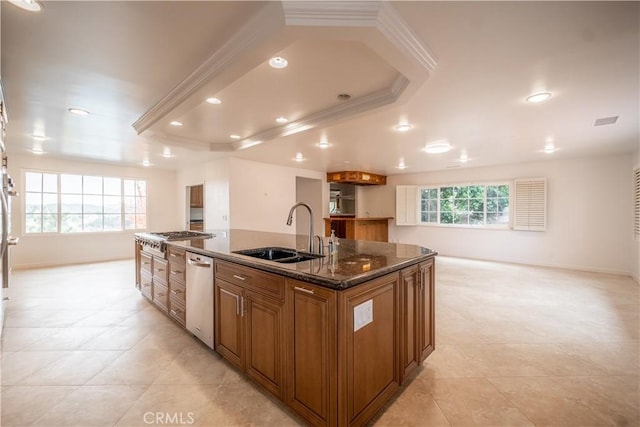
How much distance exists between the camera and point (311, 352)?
1490 millimetres

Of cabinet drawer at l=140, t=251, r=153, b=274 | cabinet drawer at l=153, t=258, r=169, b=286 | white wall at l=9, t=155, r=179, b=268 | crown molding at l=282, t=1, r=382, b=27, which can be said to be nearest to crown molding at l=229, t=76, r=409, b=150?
crown molding at l=282, t=1, r=382, b=27

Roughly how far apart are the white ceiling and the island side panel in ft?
4.76

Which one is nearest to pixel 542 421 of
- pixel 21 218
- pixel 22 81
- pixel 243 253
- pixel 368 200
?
pixel 243 253

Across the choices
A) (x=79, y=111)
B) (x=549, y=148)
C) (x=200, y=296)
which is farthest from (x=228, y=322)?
(x=549, y=148)

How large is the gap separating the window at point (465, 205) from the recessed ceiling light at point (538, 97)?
175 inches

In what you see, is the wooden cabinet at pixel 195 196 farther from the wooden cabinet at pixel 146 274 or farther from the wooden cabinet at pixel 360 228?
the wooden cabinet at pixel 146 274

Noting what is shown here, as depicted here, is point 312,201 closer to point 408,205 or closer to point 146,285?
point 408,205

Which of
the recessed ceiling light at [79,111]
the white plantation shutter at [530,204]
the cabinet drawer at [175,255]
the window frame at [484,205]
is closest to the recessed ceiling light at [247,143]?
the recessed ceiling light at [79,111]

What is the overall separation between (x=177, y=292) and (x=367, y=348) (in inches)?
83.3

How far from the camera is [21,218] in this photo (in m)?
5.56

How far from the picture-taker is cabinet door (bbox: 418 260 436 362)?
6.77 feet

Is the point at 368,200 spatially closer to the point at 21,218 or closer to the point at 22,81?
the point at 22,81

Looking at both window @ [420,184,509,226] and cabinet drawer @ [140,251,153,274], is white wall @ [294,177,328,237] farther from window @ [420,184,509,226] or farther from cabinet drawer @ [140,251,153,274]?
cabinet drawer @ [140,251,153,274]

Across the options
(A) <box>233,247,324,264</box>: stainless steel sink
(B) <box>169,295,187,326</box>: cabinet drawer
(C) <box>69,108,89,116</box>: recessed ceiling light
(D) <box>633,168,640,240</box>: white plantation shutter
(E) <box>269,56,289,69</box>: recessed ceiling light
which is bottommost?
(B) <box>169,295,187,326</box>: cabinet drawer
